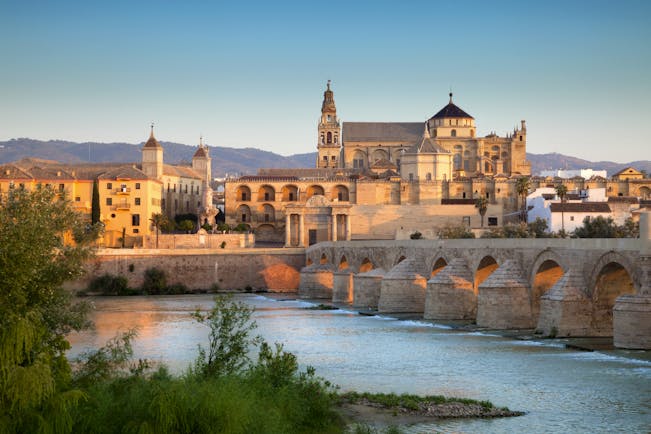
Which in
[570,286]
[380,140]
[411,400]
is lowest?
[411,400]

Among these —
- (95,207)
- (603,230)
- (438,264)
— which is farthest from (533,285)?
(95,207)

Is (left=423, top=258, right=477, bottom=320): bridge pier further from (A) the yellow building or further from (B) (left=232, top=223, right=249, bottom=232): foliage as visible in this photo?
(B) (left=232, top=223, right=249, bottom=232): foliage

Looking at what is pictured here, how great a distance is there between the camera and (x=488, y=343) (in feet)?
125

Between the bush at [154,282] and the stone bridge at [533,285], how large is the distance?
2267 cm

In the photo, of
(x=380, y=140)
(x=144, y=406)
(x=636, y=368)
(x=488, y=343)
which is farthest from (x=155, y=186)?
(x=144, y=406)

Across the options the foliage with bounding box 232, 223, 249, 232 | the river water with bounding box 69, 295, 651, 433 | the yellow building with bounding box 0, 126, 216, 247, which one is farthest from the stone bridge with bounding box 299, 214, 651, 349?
the foliage with bounding box 232, 223, 249, 232

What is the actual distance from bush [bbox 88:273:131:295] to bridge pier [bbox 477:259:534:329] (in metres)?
39.5

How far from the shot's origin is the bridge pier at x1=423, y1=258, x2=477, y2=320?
47.6 meters

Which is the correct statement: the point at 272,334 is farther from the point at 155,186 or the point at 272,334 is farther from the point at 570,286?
the point at 155,186

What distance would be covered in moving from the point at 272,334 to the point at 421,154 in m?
67.1

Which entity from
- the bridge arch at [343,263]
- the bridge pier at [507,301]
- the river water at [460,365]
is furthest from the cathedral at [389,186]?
the bridge pier at [507,301]

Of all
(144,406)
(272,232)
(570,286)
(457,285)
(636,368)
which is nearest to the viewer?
(144,406)

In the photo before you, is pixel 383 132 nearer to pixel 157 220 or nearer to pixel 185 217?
pixel 185 217

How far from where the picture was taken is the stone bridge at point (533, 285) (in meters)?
33.2
